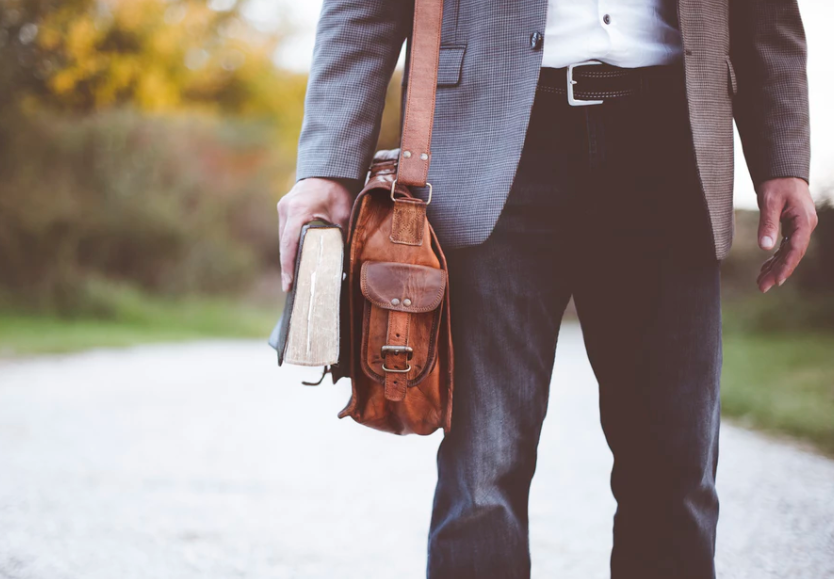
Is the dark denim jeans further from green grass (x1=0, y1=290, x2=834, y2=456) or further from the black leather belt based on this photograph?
green grass (x1=0, y1=290, x2=834, y2=456)

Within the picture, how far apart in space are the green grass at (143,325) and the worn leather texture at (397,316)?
795 centimetres

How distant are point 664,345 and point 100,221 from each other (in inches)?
475

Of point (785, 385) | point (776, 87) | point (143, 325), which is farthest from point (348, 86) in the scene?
point (143, 325)

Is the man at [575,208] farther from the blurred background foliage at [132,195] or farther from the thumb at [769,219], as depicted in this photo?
the blurred background foliage at [132,195]

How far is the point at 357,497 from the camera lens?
11.2 feet

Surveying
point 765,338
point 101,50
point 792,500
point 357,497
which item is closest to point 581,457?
point 792,500

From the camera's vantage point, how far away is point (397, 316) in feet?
4.70

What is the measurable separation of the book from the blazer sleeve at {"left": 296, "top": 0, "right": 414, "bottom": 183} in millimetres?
159

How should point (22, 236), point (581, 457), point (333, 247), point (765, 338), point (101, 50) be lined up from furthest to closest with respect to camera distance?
point (101, 50), point (22, 236), point (765, 338), point (581, 457), point (333, 247)

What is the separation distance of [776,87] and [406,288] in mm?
861

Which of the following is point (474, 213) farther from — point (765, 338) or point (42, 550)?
point (765, 338)

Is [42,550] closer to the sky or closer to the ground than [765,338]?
closer to the ground

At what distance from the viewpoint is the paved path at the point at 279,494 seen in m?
2.62

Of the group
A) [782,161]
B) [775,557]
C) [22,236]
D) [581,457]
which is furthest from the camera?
[22,236]
